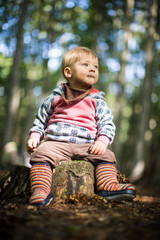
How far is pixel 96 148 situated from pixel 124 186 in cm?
55

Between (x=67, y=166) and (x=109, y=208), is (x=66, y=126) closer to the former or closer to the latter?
(x=67, y=166)

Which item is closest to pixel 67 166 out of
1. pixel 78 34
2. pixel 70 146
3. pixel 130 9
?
pixel 70 146

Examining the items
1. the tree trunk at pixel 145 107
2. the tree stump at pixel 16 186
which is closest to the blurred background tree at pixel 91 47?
the tree trunk at pixel 145 107

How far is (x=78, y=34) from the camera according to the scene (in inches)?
714

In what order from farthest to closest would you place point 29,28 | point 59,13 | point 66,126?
point 29,28 → point 59,13 → point 66,126

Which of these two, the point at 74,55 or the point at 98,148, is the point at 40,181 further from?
the point at 74,55

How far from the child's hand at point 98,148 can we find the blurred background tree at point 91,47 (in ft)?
22.4

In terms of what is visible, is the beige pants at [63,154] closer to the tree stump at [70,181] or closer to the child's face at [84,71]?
the tree stump at [70,181]

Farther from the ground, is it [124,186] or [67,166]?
[67,166]

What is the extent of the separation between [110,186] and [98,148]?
474mm

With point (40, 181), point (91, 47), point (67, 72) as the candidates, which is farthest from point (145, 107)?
point (40, 181)

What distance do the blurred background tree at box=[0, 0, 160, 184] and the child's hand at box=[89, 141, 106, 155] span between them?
6.83 m

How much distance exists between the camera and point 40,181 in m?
2.77

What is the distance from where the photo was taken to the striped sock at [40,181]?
2625 mm
